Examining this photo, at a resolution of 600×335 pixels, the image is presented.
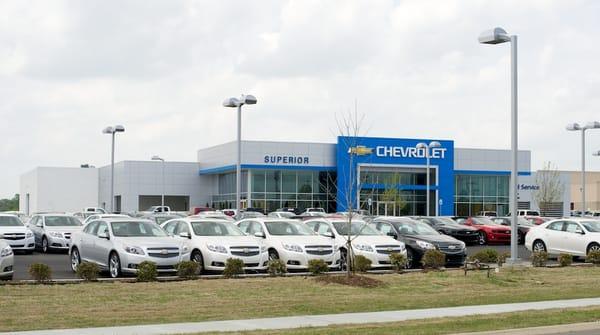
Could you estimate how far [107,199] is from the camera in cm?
8806

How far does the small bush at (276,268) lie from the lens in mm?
20016

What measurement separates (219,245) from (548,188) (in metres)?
52.0

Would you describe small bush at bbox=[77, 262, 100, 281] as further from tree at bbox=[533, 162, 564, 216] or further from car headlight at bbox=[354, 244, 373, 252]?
tree at bbox=[533, 162, 564, 216]

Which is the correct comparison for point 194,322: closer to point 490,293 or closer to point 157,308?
point 157,308

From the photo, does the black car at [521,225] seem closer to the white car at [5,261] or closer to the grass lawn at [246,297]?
the grass lawn at [246,297]

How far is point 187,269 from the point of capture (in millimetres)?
18891

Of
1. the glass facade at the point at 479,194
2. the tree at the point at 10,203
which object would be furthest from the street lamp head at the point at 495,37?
the tree at the point at 10,203

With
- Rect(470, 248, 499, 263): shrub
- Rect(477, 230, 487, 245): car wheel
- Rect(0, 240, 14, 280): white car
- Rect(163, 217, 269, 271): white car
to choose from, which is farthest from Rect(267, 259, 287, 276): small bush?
Rect(477, 230, 487, 245): car wheel

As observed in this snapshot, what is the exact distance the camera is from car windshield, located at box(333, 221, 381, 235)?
2430 cm

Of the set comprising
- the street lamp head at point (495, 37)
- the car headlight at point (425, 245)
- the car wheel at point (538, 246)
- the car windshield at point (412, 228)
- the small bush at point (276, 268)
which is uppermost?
the street lamp head at point (495, 37)

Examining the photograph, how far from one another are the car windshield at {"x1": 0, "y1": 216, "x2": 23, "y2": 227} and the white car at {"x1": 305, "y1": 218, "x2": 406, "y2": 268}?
38.9 ft

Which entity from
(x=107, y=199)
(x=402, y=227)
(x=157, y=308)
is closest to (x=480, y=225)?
(x=402, y=227)

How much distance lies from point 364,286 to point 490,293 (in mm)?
2660

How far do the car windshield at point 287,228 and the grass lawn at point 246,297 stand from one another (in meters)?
3.58
